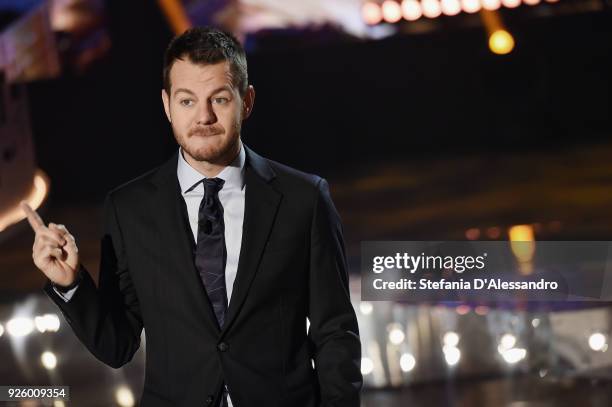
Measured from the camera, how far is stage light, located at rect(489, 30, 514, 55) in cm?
329

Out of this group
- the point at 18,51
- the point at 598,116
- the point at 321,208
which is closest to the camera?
the point at 321,208

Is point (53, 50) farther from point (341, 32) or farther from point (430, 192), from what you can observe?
point (430, 192)

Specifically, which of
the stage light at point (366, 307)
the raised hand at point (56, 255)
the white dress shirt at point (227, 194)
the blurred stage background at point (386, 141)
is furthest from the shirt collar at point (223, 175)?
the stage light at point (366, 307)

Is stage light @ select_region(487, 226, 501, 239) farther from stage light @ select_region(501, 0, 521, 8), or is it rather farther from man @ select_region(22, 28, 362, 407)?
man @ select_region(22, 28, 362, 407)

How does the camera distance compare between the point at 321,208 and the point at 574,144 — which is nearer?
the point at 321,208

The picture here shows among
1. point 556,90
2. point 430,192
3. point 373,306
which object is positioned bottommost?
point 373,306

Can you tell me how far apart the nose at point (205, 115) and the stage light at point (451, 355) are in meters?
2.05

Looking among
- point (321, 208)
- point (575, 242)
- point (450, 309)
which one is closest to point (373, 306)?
point (450, 309)

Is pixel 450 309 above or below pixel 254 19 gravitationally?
below

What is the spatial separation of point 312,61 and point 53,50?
3.63ft

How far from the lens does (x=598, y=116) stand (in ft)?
10.6

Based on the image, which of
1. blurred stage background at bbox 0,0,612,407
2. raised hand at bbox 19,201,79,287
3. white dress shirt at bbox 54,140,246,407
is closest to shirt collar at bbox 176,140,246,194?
white dress shirt at bbox 54,140,246,407

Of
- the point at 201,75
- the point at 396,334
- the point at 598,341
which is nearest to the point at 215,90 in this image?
the point at 201,75

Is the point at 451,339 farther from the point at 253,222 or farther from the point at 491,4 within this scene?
the point at 253,222
